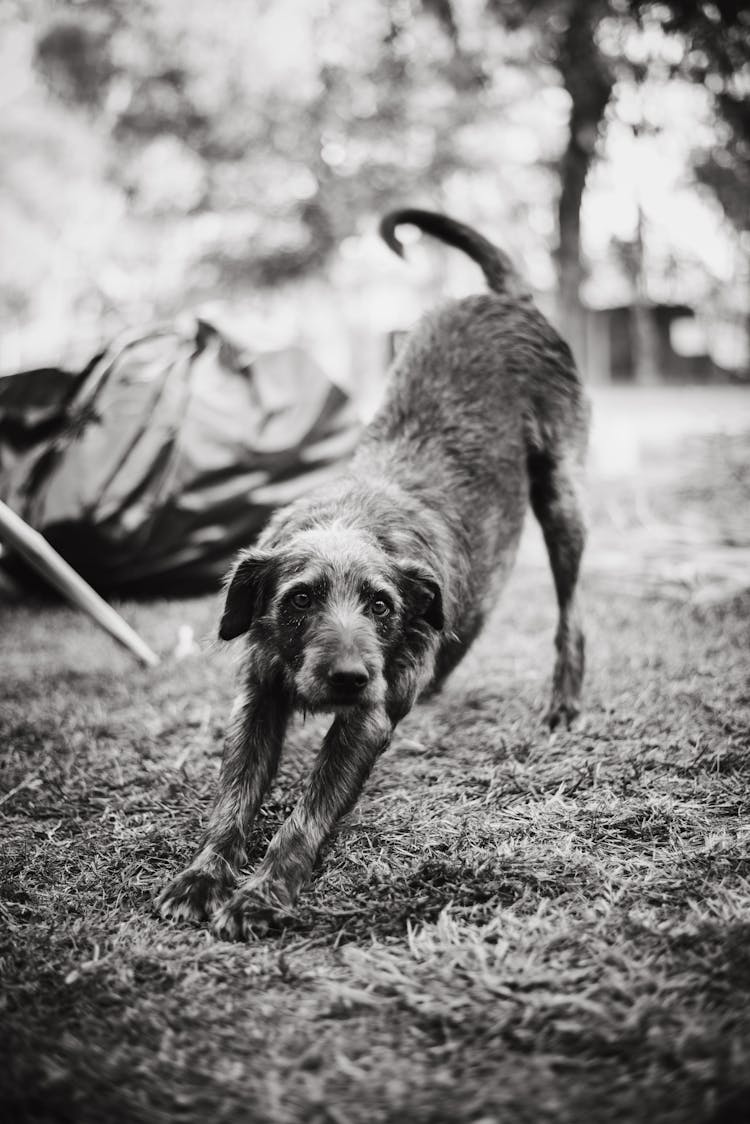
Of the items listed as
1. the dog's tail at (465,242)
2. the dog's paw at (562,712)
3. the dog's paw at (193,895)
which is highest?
the dog's tail at (465,242)

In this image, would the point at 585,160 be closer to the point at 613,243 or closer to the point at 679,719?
the point at 679,719

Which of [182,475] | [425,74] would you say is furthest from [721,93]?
[182,475]

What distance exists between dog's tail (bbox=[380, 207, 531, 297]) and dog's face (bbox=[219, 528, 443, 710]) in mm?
2246

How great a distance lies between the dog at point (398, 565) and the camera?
267 cm

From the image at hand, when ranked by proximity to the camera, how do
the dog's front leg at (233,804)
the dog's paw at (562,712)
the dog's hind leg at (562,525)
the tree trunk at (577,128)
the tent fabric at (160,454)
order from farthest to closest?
1. the tree trunk at (577,128)
2. the tent fabric at (160,454)
3. the dog's hind leg at (562,525)
4. the dog's paw at (562,712)
5. the dog's front leg at (233,804)

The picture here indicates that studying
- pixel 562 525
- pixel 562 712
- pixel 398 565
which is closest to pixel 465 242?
pixel 562 525

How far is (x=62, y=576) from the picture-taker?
447cm

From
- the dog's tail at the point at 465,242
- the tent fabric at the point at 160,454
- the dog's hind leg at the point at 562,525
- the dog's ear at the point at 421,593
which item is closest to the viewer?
the dog's ear at the point at 421,593

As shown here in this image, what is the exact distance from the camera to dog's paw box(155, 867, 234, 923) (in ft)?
7.85

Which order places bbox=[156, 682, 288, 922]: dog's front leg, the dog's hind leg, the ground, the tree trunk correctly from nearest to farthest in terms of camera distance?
the ground < bbox=[156, 682, 288, 922]: dog's front leg < the dog's hind leg < the tree trunk

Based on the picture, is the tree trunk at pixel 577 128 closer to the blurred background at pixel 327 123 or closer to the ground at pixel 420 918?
the blurred background at pixel 327 123

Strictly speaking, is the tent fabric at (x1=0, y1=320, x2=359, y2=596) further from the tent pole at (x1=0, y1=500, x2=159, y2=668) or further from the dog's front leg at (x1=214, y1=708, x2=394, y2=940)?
the dog's front leg at (x1=214, y1=708, x2=394, y2=940)

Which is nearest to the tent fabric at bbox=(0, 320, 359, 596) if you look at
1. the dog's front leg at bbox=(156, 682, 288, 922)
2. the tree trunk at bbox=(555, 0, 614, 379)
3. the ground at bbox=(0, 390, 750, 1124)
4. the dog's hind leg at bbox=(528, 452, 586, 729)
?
the ground at bbox=(0, 390, 750, 1124)

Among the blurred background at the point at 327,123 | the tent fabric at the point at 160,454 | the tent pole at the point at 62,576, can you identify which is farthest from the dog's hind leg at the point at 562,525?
the blurred background at the point at 327,123
